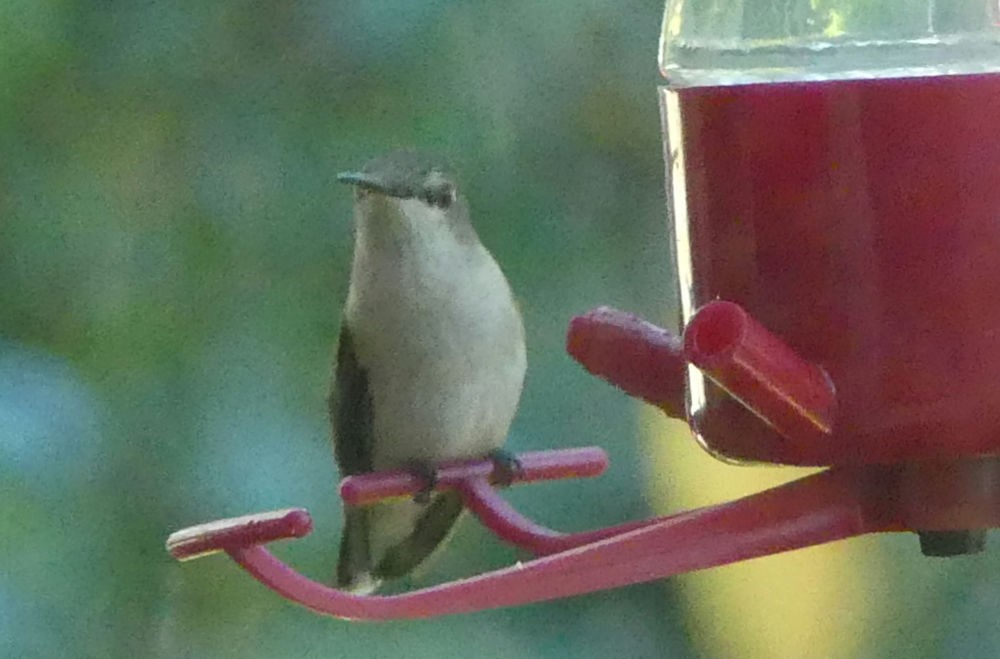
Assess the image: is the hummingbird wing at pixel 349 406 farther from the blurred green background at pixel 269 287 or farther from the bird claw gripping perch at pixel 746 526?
the bird claw gripping perch at pixel 746 526

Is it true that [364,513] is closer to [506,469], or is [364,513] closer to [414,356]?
[414,356]

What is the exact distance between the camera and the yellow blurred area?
4.58ft

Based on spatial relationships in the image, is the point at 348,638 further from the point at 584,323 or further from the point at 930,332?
the point at 930,332

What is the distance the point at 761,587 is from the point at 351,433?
479 millimetres

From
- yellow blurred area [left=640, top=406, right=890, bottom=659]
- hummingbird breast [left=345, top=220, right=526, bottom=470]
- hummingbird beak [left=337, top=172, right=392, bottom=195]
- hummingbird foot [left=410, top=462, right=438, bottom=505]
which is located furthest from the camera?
yellow blurred area [left=640, top=406, right=890, bottom=659]

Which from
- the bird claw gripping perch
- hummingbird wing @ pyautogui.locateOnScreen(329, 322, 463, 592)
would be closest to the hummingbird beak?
hummingbird wing @ pyautogui.locateOnScreen(329, 322, 463, 592)

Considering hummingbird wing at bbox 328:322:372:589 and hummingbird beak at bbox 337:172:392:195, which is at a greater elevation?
→ hummingbird beak at bbox 337:172:392:195

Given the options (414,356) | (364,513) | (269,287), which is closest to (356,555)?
(364,513)

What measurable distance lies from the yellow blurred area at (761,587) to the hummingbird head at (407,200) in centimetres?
36

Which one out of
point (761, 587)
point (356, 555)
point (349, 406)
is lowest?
point (761, 587)

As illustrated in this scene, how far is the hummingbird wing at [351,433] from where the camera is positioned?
1172mm

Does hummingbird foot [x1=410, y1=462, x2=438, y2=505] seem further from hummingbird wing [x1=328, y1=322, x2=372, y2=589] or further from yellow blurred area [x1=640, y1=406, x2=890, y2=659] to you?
yellow blurred area [x1=640, y1=406, x2=890, y2=659]

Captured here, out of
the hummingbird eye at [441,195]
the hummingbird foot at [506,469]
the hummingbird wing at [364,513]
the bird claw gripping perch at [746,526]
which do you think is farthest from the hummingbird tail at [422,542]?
the bird claw gripping perch at [746,526]

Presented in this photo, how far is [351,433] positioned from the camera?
1202 millimetres
